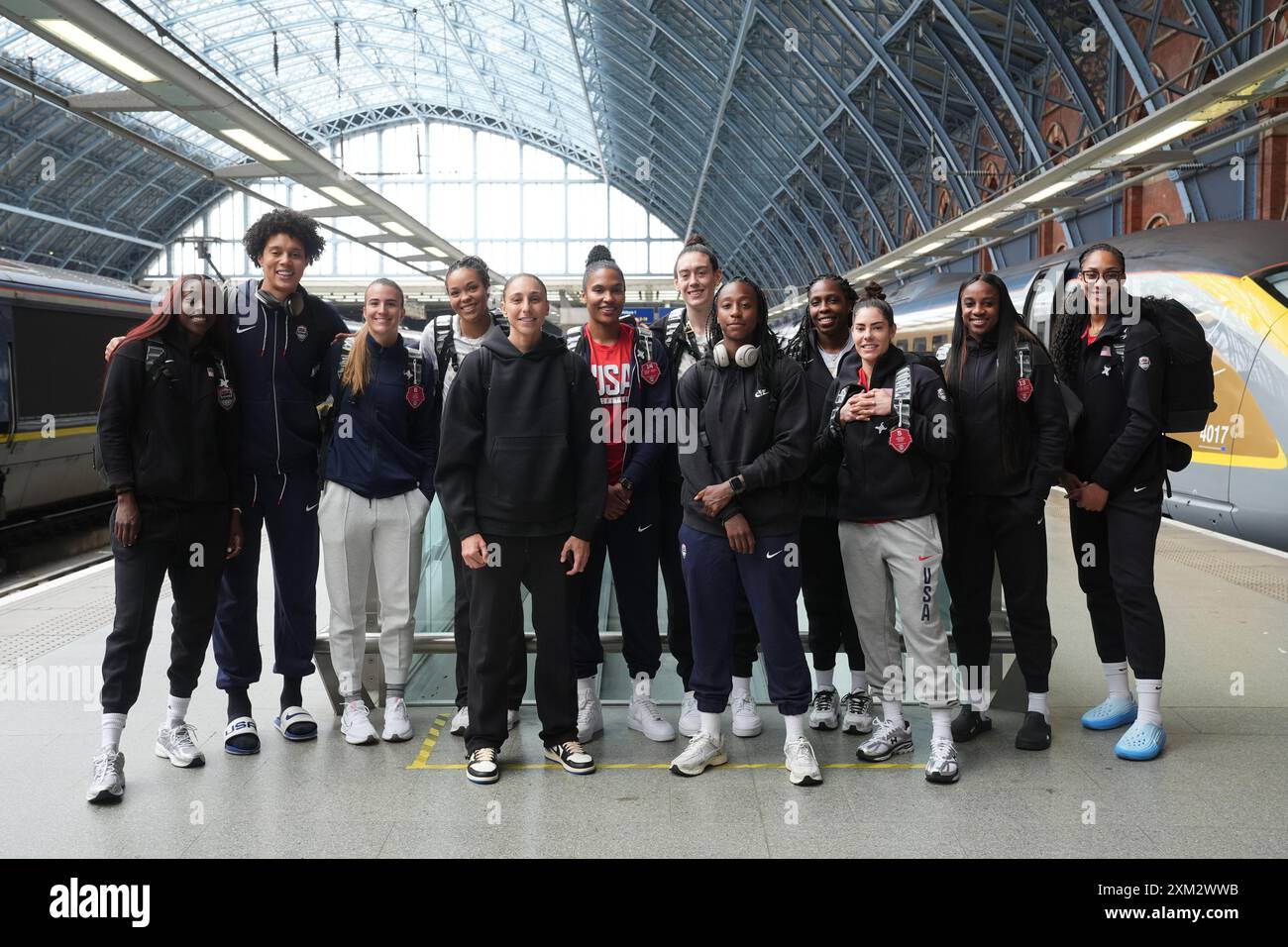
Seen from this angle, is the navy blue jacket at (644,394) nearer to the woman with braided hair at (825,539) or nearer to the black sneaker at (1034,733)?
the woman with braided hair at (825,539)

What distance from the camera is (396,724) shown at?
454 cm

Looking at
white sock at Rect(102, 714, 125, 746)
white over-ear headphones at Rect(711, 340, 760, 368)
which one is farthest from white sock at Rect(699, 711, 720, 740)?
white sock at Rect(102, 714, 125, 746)

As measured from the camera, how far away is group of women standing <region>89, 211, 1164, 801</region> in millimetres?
4109

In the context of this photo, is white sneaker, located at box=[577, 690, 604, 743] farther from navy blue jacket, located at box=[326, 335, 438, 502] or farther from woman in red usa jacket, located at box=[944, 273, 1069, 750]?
woman in red usa jacket, located at box=[944, 273, 1069, 750]

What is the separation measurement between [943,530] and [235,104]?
5.98 meters

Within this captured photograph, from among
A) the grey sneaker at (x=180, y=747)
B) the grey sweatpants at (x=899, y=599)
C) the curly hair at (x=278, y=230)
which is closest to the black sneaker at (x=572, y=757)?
the grey sweatpants at (x=899, y=599)

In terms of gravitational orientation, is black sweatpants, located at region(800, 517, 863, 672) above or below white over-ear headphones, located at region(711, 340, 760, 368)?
below

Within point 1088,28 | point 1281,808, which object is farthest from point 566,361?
point 1088,28

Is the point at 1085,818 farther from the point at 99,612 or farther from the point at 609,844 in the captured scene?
the point at 99,612

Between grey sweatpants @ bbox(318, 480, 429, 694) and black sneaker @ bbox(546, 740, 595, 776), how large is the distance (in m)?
0.84

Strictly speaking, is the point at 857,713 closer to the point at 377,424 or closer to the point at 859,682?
the point at 859,682

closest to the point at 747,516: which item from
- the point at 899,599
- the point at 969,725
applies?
the point at 899,599

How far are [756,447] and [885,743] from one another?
1.37 metres

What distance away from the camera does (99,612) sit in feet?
22.2
